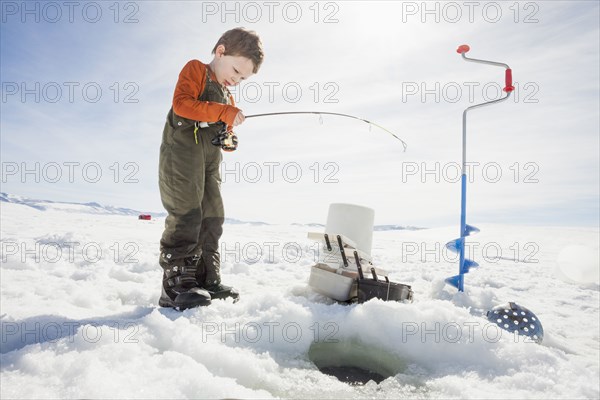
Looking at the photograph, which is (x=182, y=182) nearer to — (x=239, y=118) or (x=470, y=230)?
(x=239, y=118)

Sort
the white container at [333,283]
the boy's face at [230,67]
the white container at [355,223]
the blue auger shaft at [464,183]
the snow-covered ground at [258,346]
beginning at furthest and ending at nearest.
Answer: the blue auger shaft at [464,183], the white container at [355,223], the white container at [333,283], the boy's face at [230,67], the snow-covered ground at [258,346]

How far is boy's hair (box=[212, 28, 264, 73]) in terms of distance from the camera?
8.22 ft

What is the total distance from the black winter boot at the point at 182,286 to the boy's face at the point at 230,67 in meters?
1.40

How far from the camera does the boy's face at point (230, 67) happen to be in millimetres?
2539

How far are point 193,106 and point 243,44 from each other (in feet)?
2.01

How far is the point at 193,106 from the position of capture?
2332 millimetres

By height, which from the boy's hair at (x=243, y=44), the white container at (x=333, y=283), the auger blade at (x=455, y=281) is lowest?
the auger blade at (x=455, y=281)

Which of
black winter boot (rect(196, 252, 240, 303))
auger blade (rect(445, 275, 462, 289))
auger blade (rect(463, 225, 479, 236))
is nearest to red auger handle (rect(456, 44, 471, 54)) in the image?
auger blade (rect(463, 225, 479, 236))

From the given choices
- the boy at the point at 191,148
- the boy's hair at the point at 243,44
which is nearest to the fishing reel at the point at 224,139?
the boy at the point at 191,148

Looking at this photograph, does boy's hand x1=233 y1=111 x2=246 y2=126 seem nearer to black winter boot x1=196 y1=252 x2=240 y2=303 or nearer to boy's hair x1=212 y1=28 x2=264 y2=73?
boy's hair x1=212 y1=28 x2=264 y2=73

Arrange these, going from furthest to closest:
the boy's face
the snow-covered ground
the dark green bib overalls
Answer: the boy's face, the dark green bib overalls, the snow-covered ground

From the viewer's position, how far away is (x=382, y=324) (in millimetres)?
2045

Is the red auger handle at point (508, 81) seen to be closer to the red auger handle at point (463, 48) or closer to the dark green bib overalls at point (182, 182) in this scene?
the red auger handle at point (463, 48)

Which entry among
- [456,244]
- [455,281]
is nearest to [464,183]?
[456,244]
